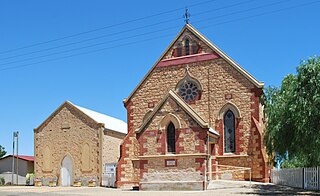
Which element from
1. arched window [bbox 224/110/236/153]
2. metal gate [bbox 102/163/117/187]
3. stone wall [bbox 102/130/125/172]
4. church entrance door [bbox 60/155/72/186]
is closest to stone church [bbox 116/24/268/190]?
arched window [bbox 224/110/236/153]

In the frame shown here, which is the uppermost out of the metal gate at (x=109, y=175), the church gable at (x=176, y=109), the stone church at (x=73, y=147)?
the church gable at (x=176, y=109)

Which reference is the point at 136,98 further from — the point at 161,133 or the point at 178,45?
the point at 161,133

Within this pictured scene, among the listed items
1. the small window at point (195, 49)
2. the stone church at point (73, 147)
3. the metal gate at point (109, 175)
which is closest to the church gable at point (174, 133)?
the small window at point (195, 49)

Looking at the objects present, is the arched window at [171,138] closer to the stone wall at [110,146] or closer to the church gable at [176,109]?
the church gable at [176,109]

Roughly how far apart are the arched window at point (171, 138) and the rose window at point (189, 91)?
596 centimetres

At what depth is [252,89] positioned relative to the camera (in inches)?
1260

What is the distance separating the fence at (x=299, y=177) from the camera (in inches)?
994

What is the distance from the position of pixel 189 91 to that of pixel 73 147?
43.1ft

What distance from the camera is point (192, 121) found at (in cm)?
2777

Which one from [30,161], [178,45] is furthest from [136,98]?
[30,161]

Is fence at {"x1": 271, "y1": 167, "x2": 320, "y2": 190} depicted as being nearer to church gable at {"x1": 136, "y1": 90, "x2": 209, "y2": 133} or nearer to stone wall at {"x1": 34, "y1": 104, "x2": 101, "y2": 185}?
church gable at {"x1": 136, "y1": 90, "x2": 209, "y2": 133}

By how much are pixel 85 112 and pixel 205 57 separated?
13696 millimetres

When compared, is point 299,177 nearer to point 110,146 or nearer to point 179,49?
point 179,49

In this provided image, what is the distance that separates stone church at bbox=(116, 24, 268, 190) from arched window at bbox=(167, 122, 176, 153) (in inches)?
2.5
